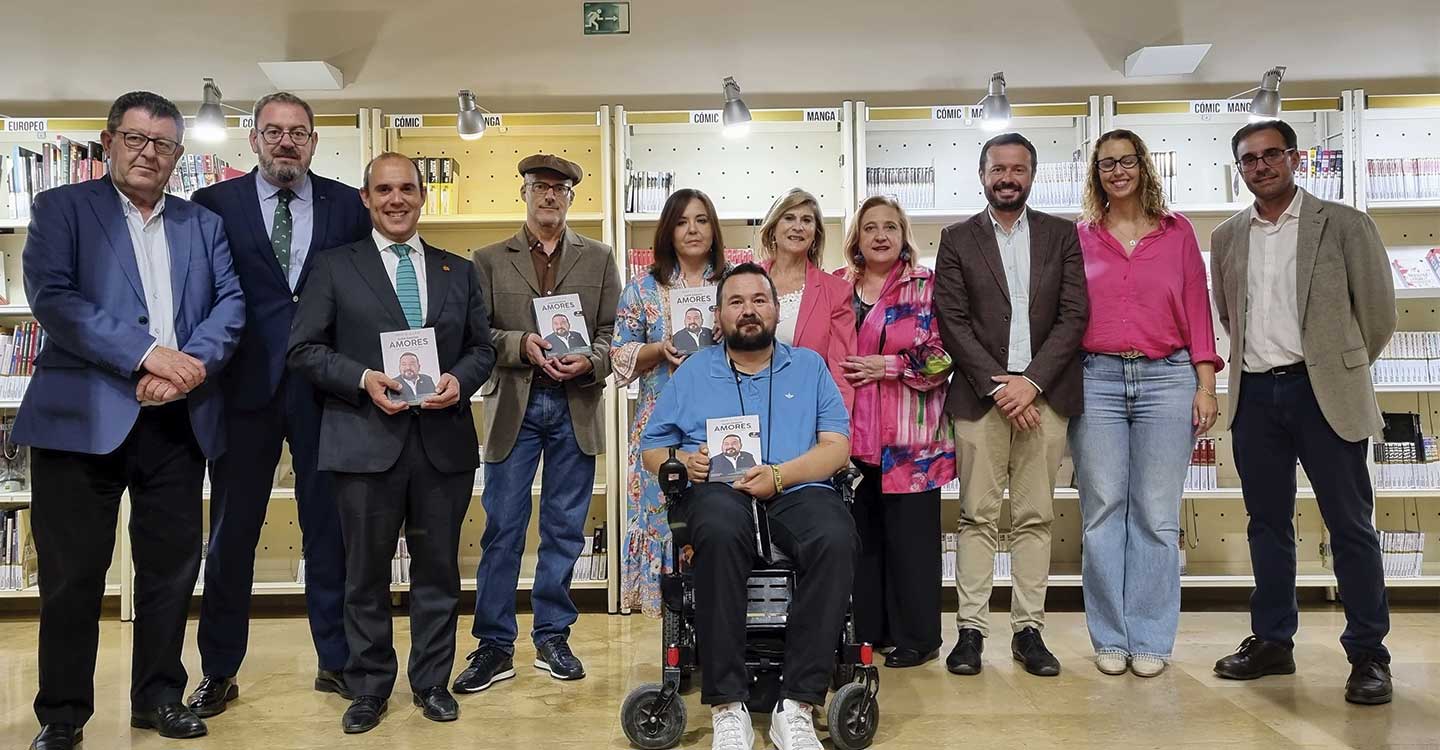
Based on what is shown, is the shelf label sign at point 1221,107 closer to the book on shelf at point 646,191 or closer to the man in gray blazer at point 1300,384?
the man in gray blazer at point 1300,384

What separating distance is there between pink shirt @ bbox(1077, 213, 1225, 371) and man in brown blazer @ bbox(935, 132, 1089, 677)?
78 millimetres

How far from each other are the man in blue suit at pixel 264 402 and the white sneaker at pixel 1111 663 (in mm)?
2587

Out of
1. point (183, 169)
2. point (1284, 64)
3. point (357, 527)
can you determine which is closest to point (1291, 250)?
point (1284, 64)

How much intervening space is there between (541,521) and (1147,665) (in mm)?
2189

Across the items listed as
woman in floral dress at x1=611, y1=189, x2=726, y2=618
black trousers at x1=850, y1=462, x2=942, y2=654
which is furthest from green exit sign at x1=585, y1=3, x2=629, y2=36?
black trousers at x1=850, y1=462, x2=942, y2=654

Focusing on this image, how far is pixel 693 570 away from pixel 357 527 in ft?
3.47

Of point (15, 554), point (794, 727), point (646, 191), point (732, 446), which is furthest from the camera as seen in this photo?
point (646, 191)

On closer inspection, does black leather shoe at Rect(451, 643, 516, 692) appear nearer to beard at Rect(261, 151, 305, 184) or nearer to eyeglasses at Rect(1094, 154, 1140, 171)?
beard at Rect(261, 151, 305, 184)

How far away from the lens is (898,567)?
3.88m

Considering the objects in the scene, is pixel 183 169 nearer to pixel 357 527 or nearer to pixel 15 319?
pixel 15 319

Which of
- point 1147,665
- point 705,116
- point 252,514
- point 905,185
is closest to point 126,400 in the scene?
point 252,514

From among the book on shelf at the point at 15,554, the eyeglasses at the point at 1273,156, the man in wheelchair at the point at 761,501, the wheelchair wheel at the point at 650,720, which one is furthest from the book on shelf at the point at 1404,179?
the book on shelf at the point at 15,554

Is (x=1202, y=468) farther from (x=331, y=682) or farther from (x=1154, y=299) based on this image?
(x=331, y=682)

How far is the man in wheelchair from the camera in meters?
2.82
